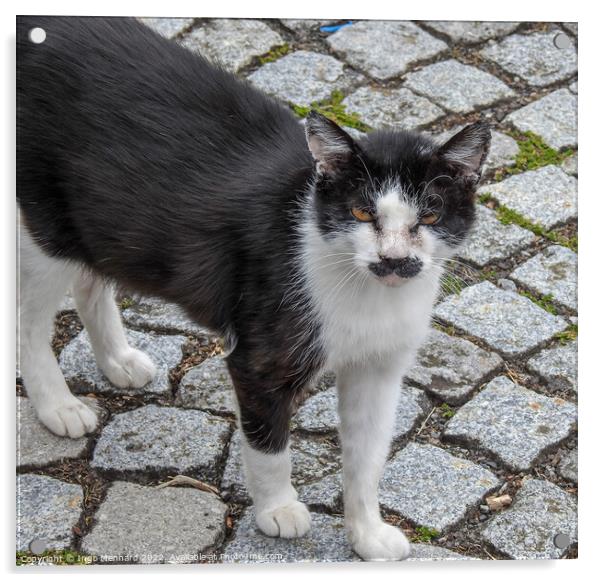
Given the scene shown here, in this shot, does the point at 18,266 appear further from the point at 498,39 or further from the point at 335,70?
the point at 498,39

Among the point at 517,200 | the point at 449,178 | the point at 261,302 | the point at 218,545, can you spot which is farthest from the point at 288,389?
the point at 517,200

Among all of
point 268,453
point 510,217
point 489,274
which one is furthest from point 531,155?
point 268,453

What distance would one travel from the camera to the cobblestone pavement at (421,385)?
2.19 meters

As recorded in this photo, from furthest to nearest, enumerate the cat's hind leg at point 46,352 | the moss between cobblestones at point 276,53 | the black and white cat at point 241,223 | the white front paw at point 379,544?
the moss between cobblestones at point 276,53 → the cat's hind leg at point 46,352 → the white front paw at point 379,544 → the black and white cat at point 241,223

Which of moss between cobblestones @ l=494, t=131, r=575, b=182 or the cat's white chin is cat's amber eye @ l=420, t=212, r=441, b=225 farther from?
moss between cobblestones @ l=494, t=131, r=575, b=182

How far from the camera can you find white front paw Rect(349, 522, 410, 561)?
2.16 metres

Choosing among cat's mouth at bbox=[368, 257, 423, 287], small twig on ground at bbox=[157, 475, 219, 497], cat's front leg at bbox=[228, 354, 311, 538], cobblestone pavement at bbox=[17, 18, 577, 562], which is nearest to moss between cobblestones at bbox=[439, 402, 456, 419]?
cobblestone pavement at bbox=[17, 18, 577, 562]

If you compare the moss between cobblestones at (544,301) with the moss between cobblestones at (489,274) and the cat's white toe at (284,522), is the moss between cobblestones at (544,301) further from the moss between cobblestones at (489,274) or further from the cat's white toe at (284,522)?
the cat's white toe at (284,522)

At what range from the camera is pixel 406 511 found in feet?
7.36

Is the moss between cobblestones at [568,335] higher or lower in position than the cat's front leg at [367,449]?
higher

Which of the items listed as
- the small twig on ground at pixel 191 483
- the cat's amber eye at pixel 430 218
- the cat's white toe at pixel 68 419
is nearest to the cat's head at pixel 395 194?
the cat's amber eye at pixel 430 218

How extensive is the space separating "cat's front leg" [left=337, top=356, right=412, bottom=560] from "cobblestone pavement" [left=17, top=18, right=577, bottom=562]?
4 cm

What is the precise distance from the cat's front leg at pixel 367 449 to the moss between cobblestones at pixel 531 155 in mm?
609

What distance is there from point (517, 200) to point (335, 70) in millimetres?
Result: 489
